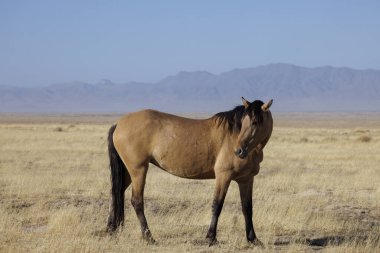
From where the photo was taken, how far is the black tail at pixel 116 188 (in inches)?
369

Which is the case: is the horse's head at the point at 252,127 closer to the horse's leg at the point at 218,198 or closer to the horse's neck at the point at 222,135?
the horse's neck at the point at 222,135

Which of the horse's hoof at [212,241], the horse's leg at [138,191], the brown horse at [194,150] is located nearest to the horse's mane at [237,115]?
the brown horse at [194,150]

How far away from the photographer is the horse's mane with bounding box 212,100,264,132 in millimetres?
8445

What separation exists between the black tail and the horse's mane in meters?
1.73

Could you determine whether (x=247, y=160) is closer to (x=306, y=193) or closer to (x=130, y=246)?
(x=130, y=246)

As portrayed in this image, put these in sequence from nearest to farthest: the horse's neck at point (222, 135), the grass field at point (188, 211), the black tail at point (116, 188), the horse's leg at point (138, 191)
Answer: the grass field at point (188, 211), the horse's neck at point (222, 135), the horse's leg at point (138, 191), the black tail at point (116, 188)

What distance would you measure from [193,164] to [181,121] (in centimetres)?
74

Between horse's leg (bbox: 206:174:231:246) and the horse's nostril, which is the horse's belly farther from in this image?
the horse's nostril

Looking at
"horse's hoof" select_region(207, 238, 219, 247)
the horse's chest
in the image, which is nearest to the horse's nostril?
the horse's chest

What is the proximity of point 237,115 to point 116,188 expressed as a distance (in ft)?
7.43

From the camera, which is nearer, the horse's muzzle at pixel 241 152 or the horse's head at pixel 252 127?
the horse's muzzle at pixel 241 152

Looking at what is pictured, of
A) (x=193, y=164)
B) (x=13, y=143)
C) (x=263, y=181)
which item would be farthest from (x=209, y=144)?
(x=13, y=143)

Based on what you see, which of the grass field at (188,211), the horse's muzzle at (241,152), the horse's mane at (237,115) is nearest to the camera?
the horse's muzzle at (241,152)

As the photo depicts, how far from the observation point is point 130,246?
27.2ft
